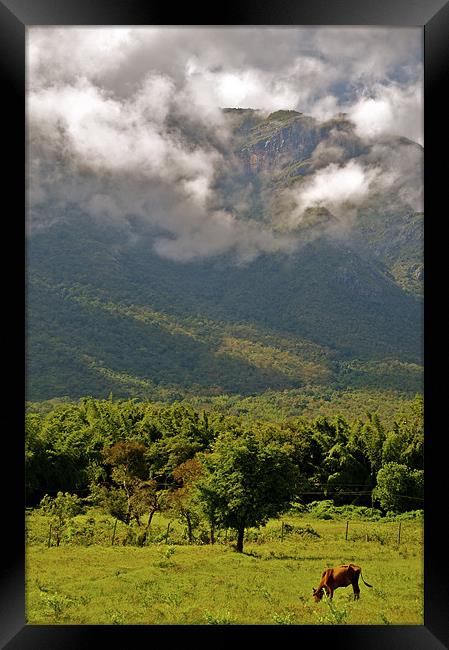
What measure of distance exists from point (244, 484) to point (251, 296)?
483 centimetres

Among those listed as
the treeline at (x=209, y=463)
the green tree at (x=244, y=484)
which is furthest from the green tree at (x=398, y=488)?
the green tree at (x=244, y=484)

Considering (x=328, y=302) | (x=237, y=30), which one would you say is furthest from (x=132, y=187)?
(x=328, y=302)

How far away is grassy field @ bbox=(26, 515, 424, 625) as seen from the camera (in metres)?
4.46

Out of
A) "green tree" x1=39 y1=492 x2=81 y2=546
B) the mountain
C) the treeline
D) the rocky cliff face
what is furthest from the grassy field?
the rocky cliff face

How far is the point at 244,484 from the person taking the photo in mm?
4676

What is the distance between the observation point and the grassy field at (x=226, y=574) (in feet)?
14.6

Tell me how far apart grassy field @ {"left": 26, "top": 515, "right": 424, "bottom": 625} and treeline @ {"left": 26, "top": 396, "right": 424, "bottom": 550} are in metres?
0.21

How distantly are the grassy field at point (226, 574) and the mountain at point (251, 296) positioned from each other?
8.02ft
